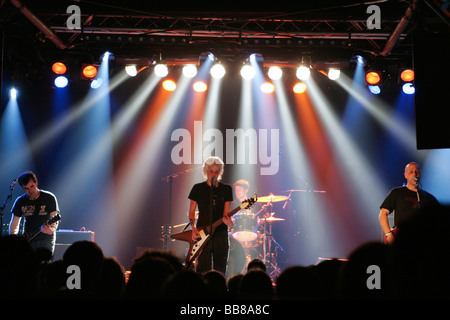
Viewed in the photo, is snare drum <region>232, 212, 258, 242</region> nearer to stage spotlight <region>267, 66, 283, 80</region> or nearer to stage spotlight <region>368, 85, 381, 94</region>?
stage spotlight <region>267, 66, 283, 80</region>

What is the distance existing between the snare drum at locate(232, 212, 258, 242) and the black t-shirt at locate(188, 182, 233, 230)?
279cm

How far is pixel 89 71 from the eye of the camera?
23.8 ft

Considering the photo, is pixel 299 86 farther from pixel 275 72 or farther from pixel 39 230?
pixel 39 230

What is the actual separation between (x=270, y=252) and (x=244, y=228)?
91 cm

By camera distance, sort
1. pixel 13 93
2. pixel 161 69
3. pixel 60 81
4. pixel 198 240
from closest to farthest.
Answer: pixel 198 240 → pixel 60 81 → pixel 161 69 → pixel 13 93

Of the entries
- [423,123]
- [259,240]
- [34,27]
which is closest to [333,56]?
[423,123]

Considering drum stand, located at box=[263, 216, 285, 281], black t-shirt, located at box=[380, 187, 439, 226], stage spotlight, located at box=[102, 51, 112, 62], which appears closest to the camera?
black t-shirt, located at box=[380, 187, 439, 226]

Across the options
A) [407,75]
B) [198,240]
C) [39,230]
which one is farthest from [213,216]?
[407,75]

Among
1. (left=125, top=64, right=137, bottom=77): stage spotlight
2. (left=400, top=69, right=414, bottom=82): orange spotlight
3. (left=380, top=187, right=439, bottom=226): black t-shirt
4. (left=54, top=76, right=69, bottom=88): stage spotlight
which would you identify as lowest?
(left=380, top=187, right=439, bottom=226): black t-shirt

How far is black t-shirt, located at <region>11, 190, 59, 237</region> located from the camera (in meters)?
5.93

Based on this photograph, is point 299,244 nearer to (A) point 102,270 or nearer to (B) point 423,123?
(B) point 423,123

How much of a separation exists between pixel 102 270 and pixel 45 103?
26.0 feet

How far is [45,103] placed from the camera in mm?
9273

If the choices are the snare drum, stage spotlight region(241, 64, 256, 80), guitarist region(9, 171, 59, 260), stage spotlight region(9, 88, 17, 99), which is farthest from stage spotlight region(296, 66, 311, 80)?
stage spotlight region(9, 88, 17, 99)
